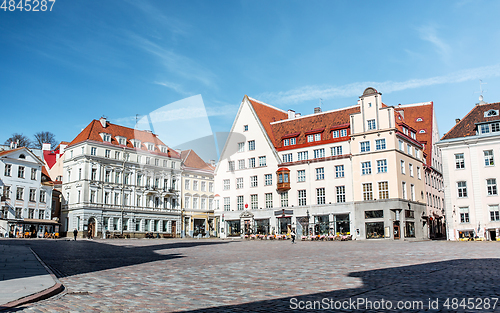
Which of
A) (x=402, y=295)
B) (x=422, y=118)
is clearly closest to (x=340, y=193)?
(x=422, y=118)

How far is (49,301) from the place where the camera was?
9516mm

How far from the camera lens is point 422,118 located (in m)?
67.2

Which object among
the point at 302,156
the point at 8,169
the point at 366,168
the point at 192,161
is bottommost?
the point at 366,168

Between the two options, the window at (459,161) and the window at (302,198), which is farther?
the window at (302,198)

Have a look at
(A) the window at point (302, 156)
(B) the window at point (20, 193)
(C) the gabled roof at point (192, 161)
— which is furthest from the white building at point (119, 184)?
(A) the window at point (302, 156)

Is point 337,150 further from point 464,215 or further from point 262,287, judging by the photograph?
point 262,287

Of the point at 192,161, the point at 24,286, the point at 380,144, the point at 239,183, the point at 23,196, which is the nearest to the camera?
the point at 24,286

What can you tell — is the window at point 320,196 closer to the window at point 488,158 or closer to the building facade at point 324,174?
the building facade at point 324,174

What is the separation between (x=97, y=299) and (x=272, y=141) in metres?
58.0

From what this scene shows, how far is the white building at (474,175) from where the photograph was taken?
156 ft

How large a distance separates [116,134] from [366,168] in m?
43.3

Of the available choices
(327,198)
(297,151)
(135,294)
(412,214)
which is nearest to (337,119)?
(297,151)

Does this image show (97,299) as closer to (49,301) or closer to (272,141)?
(49,301)

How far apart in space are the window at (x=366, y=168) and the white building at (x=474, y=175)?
8.83 meters
